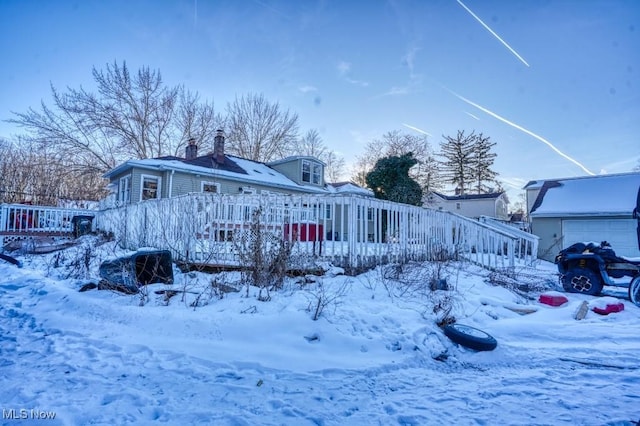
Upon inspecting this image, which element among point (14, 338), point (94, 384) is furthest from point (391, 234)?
point (14, 338)

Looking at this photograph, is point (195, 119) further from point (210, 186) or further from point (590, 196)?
point (590, 196)

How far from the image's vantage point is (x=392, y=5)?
884cm

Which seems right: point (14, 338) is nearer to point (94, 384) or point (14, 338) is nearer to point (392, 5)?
point (94, 384)

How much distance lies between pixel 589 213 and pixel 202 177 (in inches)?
677

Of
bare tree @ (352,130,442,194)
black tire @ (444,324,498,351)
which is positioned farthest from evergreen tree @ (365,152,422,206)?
black tire @ (444,324,498,351)

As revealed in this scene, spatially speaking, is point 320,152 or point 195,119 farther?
point 320,152

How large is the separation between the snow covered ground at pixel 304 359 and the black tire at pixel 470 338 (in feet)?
0.30

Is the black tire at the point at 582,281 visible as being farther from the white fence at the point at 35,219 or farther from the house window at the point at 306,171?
the white fence at the point at 35,219

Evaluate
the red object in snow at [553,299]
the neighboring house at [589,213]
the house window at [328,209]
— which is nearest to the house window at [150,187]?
the house window at [328,209]

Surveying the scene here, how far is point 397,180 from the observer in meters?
17.4

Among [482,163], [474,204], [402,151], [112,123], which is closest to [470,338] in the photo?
[112,123]

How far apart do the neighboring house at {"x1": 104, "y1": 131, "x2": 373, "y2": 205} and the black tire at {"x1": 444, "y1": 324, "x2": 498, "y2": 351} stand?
9.86 meters

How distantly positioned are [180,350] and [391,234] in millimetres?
4783

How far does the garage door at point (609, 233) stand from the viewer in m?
12.3
